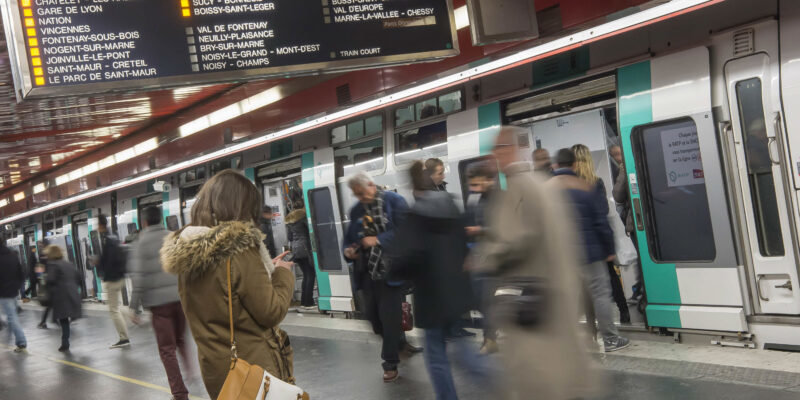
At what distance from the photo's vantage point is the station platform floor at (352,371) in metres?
4.86

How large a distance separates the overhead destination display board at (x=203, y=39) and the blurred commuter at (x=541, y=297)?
2.62 m

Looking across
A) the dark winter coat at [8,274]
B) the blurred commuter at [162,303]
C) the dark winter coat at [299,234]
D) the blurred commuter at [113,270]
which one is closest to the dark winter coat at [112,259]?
the blurred commuter at [113,270]

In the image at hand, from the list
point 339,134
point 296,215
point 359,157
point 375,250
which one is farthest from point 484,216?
point 296,215

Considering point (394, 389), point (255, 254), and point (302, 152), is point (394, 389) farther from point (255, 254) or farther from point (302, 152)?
Answer: point (302, 152)

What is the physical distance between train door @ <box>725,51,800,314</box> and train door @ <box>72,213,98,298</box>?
683 inches

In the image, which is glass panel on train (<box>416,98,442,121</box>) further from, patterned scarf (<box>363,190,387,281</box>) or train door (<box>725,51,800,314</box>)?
train door (<box>725,51,800,314</box>)

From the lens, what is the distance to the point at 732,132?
5.46 meters

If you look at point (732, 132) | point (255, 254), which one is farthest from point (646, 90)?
point (255, 254)

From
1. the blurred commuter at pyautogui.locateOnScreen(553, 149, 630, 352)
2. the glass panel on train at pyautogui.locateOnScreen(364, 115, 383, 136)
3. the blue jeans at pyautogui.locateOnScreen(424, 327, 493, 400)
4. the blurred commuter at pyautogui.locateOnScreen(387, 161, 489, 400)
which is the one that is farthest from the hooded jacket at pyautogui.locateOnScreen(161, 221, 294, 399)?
the glass panel on train at pyautogui.locateOnScreen(364, 115, 383, 136)

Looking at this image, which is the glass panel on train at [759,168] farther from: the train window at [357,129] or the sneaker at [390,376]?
the train window at [357,129]

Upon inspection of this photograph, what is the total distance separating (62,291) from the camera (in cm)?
1079

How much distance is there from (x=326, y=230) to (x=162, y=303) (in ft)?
15.0

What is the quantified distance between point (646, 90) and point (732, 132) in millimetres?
758

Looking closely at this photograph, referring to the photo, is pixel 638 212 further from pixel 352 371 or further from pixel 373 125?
pixel 373 125
